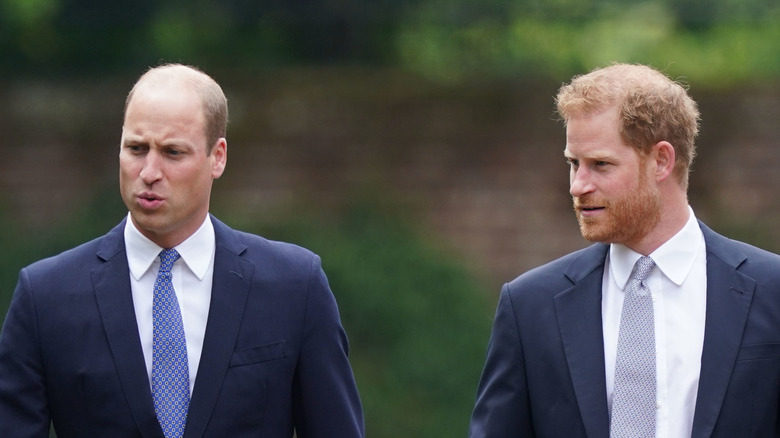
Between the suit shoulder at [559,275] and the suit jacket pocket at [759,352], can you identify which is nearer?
the suit jacket pocket at [759,352]

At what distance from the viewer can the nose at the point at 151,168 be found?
4.23 metres

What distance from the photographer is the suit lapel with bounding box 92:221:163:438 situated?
4.21 m

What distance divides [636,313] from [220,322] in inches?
48.8

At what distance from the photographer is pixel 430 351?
28.6 feet

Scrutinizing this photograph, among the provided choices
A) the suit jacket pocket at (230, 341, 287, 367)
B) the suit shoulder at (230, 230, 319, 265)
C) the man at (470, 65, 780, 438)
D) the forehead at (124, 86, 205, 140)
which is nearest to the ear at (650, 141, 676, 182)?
the man at (470, 65, 780, 438)

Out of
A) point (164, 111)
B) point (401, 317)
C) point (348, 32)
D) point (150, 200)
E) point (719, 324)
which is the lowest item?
point (401, 317)

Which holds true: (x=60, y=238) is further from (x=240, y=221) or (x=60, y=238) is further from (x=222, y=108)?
(x=222, y=108)

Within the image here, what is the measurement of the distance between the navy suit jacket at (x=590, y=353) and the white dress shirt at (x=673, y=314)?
32 millimetres

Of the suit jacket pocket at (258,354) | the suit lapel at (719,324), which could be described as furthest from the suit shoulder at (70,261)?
the suit lapel at (719,324)

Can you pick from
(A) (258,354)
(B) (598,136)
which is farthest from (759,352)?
(A) (258,354)

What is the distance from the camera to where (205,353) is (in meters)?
4.31

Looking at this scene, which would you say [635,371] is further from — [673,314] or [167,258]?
[167,258]

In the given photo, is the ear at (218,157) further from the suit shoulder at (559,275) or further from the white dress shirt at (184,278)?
the suit shoulder at (559,275)

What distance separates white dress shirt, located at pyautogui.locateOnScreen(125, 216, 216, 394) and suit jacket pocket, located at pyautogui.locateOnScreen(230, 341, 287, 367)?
0.11 metres
